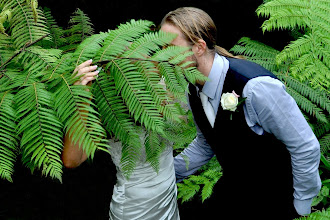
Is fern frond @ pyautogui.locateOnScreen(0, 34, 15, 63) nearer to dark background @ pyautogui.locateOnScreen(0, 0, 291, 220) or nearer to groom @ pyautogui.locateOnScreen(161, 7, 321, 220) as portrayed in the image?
groom @ pyautogui.locateOnScreen(161, 7, 321, 220)

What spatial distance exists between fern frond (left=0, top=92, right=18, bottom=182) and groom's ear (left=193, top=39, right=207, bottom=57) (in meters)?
1.03

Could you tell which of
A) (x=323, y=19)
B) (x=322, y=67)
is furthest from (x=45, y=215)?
(x=323, y=19)

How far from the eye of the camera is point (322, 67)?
8.56 feet

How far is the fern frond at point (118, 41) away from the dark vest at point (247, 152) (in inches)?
26.4

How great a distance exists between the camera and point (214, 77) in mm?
1921

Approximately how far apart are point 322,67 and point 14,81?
232 cm

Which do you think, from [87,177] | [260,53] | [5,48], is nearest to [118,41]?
[5,48]

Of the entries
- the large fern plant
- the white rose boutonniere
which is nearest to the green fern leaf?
the white rose boutonniere

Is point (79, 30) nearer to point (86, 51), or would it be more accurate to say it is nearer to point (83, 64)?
point (86, 51)

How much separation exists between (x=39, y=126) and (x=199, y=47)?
1.04 metres

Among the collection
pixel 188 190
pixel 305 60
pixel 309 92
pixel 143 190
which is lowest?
pixel 188 190

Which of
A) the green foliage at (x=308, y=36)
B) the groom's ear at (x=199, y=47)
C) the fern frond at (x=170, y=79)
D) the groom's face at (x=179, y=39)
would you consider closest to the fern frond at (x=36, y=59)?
the fern frond at (x=170, y=79)

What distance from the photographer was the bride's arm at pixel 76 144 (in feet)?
4.14

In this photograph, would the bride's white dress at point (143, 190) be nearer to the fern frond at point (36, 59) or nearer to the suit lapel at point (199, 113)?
the suit lapel at point (199, 113)
